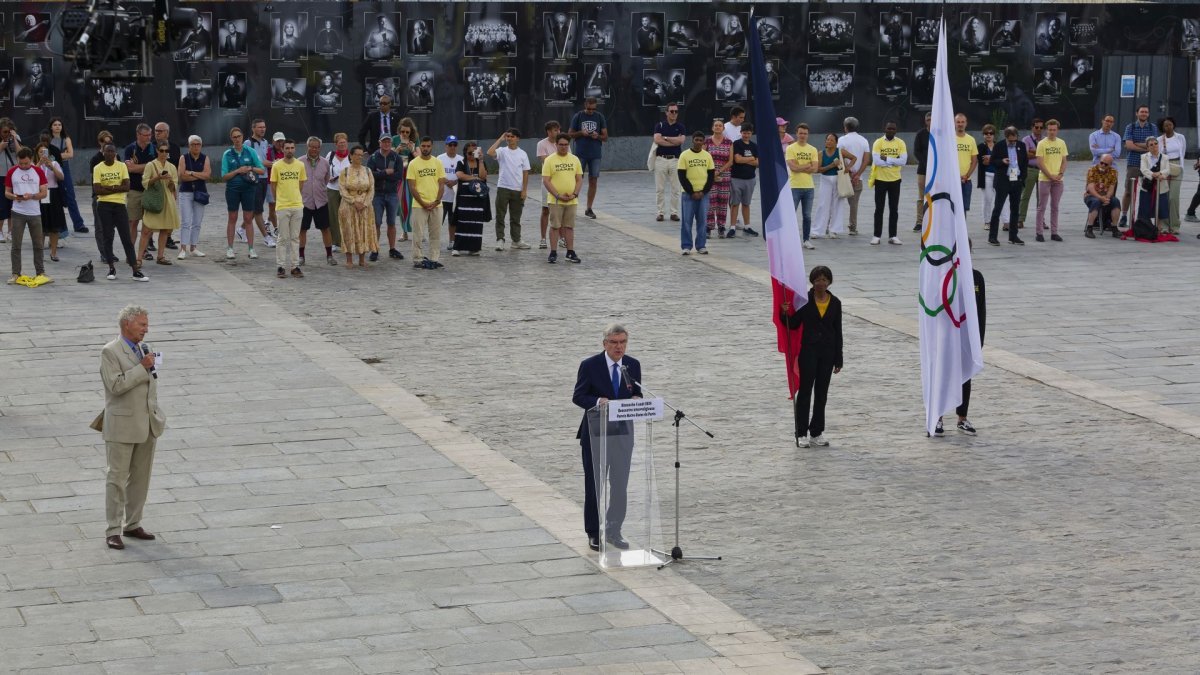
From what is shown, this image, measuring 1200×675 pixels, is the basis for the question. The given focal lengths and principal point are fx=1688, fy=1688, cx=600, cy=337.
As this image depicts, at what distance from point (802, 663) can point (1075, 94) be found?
1117 inches

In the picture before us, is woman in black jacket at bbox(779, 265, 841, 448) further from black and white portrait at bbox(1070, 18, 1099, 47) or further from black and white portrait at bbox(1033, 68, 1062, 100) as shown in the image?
black and white portrait at bbox(1070, 18, 1099, 47)

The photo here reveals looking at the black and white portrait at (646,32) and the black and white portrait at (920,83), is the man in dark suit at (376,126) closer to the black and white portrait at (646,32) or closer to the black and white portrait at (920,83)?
the black and white portrait at (646,32)

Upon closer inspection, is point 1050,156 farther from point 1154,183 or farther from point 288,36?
point 288,36

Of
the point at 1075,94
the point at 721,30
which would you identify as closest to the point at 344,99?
the point at 721,30

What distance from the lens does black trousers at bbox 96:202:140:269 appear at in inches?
827

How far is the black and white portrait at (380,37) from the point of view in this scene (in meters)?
30.8

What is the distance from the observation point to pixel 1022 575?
10727mm

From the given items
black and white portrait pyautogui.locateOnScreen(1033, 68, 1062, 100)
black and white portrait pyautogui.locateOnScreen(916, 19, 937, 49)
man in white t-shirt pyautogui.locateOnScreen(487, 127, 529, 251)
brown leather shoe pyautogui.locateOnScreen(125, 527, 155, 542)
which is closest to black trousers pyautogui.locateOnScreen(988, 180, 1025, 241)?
man in white t-shirt pyautogui.locateOnScreen(487, 127, 529, 251)

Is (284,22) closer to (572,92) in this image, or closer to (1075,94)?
(572,92)

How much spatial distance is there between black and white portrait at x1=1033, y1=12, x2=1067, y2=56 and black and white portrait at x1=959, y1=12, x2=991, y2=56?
1.11 m

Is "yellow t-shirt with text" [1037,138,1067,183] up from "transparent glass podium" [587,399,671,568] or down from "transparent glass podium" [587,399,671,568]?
up

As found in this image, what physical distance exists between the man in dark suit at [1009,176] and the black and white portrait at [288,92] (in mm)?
12599

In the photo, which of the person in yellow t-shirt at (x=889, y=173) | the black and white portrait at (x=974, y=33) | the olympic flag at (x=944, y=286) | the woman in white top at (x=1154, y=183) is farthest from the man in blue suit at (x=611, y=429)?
the black and white portrait at (x=974, y=33)

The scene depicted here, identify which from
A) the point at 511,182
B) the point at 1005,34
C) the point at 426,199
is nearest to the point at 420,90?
the point at 511,182
